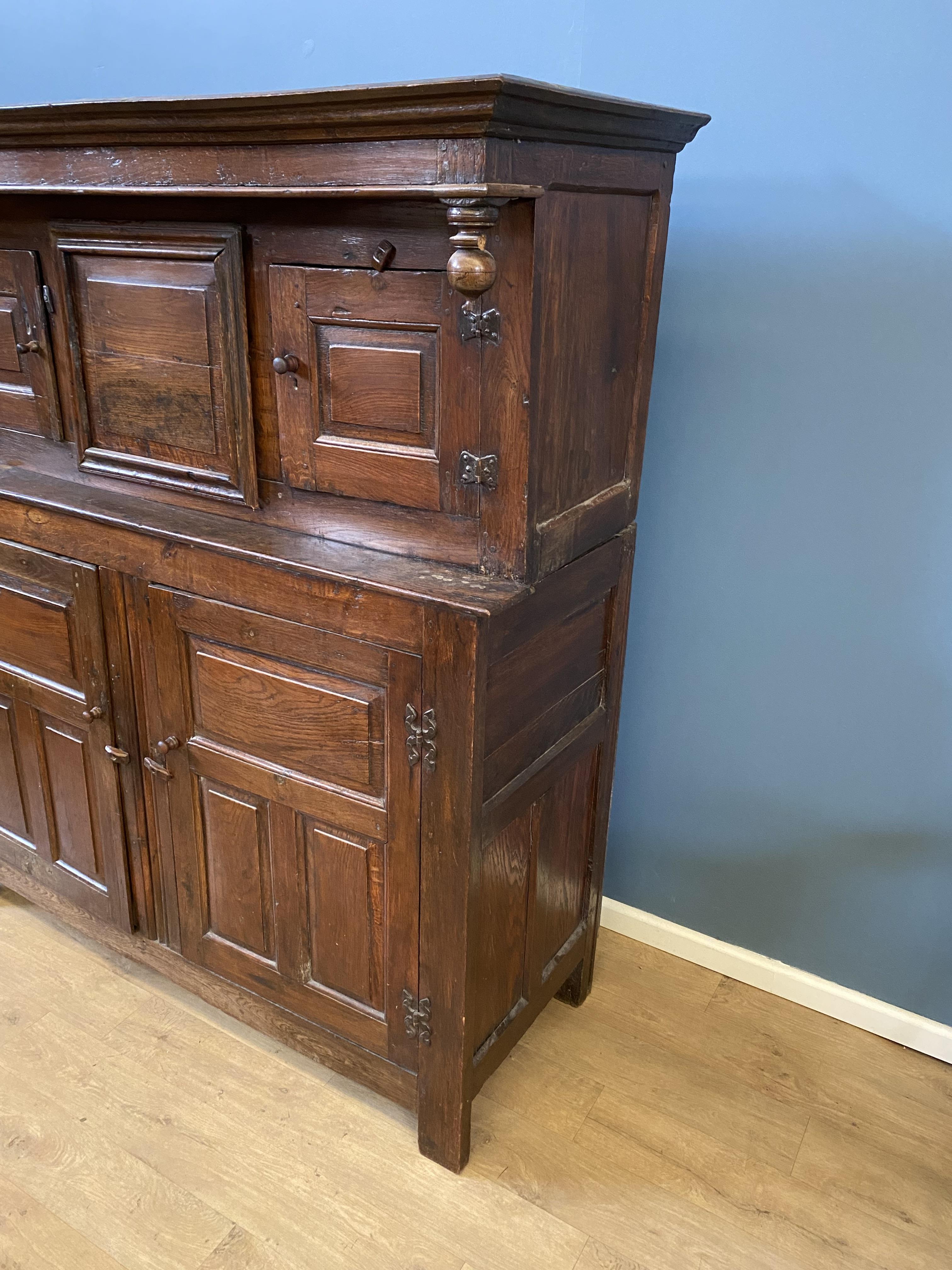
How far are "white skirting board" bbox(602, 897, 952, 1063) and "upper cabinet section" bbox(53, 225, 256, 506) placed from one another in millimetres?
1299

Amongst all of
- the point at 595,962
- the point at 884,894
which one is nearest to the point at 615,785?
the point at 595,962

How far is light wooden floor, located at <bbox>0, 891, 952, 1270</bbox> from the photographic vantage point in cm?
150

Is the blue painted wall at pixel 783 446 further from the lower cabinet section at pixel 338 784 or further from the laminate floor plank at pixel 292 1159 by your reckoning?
the laminate floor plank at pixel 292 1159

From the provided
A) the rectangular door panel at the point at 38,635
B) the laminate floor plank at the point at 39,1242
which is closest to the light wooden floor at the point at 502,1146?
the laminate floor plank at the point at 39,1242

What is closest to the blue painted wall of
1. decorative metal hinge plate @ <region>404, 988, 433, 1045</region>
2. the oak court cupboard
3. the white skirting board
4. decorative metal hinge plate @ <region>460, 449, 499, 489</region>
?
the white skirting board

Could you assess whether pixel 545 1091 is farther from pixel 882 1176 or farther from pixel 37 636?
pixel 37 636

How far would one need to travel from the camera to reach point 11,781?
1998 millimetres

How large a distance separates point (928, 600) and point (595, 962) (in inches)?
41.3

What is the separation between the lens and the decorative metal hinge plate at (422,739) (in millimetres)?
1343

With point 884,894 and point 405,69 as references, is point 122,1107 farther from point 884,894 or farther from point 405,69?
point 405,69

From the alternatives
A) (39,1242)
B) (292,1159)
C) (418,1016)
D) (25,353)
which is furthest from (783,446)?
(39,1242)

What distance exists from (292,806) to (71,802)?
0.62 m

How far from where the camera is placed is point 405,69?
1.81 m

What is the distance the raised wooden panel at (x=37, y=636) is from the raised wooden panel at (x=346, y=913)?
607 millimetres
